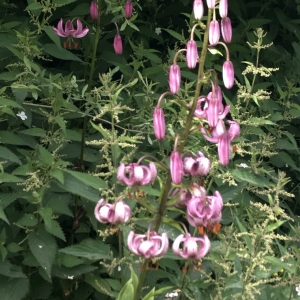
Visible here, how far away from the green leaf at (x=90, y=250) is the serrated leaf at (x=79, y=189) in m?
0.15

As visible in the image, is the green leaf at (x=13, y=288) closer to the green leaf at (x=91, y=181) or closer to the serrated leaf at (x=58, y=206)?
the serrated leaf at (x=58, y=206)

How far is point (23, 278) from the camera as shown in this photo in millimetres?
1585

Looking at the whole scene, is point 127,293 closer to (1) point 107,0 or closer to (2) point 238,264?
(2) point 238,264

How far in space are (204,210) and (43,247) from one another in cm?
67

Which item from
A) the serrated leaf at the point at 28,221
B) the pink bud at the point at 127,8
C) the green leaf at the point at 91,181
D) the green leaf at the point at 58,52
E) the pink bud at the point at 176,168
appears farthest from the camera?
the green leaf at the point at 58,52

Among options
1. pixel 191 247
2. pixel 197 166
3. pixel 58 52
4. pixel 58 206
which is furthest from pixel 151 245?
pixel 58 52

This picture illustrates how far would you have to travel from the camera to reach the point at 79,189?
153 centimetres

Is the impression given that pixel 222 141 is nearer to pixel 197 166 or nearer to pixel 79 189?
pixel 197 166

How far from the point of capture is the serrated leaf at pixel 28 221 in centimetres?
153

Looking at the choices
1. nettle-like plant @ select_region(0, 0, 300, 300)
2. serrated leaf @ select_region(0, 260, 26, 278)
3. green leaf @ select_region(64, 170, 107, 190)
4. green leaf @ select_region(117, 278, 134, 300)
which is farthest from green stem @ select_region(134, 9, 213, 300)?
serrated leaf @ select_region(0, 260, 26, 278)

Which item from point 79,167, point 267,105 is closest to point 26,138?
point 79,167

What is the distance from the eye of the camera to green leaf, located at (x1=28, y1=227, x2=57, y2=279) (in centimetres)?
148

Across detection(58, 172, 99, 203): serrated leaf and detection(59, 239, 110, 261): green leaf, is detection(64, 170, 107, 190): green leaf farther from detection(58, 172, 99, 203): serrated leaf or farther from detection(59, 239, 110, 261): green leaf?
detection(59, 239, 110, 261): green leaf

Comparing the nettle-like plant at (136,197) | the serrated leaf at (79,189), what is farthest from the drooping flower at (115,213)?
the serrated leaf at (79,189)
